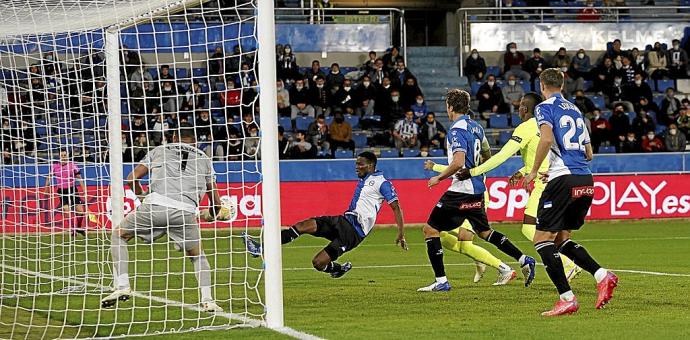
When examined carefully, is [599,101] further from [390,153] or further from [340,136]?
[340,136]

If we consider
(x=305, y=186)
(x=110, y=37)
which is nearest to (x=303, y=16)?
(x=305, y=186)

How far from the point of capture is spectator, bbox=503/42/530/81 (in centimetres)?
2956

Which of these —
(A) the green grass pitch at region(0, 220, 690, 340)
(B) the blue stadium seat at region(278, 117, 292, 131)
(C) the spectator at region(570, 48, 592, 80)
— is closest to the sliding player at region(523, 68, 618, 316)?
(A) the green grass pitch at region(0, 220, 690, 340)

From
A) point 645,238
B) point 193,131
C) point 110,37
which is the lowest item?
point 645,238

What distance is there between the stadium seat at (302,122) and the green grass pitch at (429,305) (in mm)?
9603

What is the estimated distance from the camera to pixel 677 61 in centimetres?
3081

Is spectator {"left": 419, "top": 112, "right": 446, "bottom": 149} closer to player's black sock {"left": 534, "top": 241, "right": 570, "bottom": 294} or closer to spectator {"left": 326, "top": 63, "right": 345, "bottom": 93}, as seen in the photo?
spectator {"left": 326, "top": 63, "right": 345, "bottom": 93}

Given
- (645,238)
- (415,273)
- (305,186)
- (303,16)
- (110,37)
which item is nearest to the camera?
(110,37)

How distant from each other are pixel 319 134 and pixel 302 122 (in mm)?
1249

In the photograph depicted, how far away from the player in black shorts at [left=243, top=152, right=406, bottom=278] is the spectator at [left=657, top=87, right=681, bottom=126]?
58.1 ft

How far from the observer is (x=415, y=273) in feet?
47.5

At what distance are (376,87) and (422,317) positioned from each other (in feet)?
58.7

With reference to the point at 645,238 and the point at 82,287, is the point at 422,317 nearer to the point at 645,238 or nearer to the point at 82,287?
the point at 82,287

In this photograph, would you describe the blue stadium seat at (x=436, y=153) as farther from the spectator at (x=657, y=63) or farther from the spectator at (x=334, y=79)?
the spectator at (x=657, y=63)
